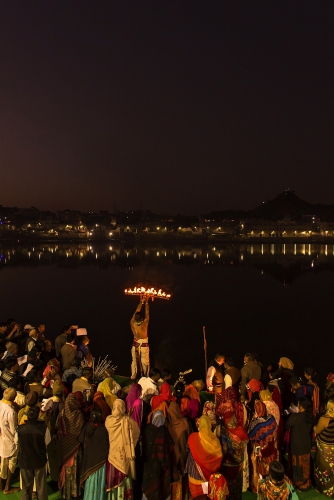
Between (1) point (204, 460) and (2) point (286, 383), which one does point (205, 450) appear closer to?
(1) point (204, 460)

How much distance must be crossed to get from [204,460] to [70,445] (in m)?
1.54

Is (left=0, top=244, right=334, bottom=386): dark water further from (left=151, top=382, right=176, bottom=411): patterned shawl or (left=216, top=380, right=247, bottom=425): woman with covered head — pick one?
(left=151, top=382, right=176, bottom=411): patterned shawl

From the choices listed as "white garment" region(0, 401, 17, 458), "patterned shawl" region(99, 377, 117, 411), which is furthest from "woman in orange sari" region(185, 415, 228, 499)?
"white garment" region(0, 401, 17, 458)

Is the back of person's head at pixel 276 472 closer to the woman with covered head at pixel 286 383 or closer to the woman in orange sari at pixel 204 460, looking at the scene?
the woman in orange sari at pixel 204 460

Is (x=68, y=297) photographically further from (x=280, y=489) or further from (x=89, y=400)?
(x=280, y=489)

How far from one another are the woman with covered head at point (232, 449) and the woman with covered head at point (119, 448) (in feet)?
3.14

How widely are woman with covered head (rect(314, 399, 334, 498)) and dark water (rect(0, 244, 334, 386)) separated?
515cm

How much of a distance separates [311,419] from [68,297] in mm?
18581

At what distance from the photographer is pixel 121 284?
26.3 m

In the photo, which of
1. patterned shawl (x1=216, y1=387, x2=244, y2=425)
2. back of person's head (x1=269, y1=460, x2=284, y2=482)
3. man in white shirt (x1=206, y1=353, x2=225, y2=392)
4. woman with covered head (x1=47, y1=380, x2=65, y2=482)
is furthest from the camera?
man in white shirt (x1=206, y1=353, x2=225, y2=392)

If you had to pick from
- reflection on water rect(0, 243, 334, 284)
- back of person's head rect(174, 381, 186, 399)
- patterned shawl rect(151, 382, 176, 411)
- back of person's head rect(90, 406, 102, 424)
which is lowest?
reflection on water rect(0, 243, 334, 284)

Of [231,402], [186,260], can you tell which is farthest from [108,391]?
[186,260]

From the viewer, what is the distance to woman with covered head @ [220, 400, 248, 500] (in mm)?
3980

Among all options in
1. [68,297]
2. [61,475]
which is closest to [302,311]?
[68,297]
